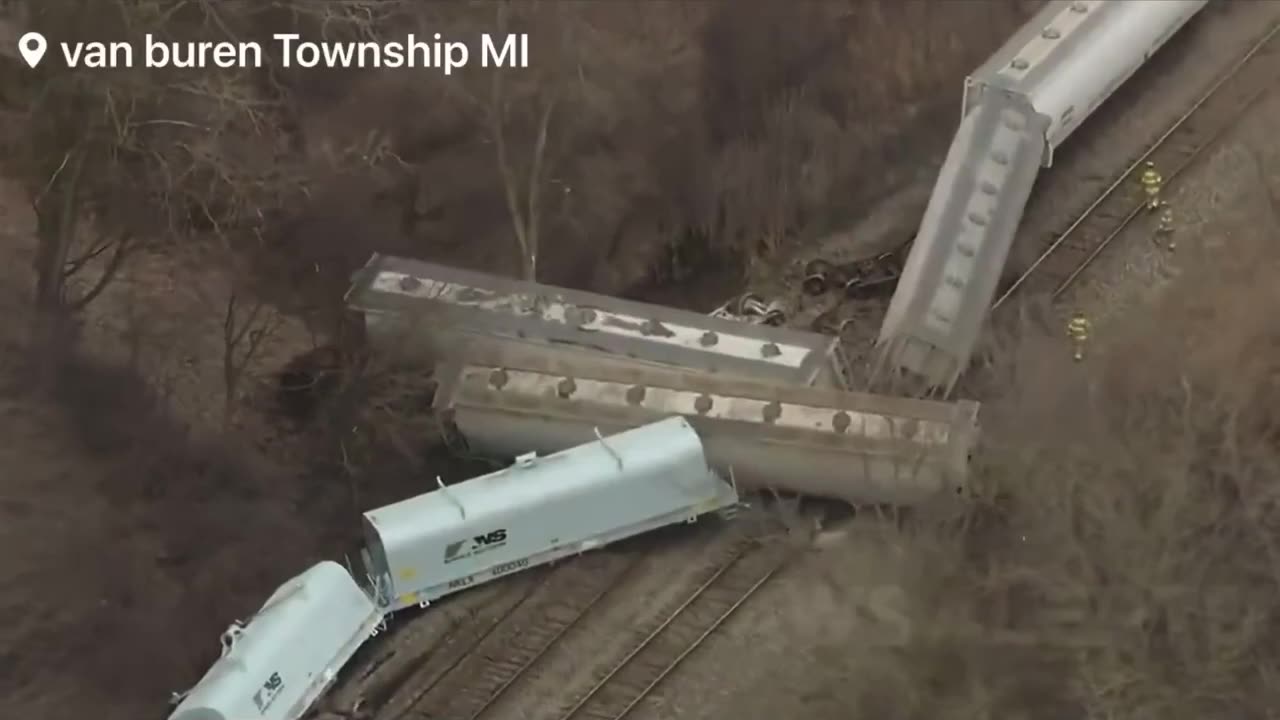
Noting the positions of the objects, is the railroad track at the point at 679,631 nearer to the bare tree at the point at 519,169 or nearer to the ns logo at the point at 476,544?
the ns logo at the point at 476,544

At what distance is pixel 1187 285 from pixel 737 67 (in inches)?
179

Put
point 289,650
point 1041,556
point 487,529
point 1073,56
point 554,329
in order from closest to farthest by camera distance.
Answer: point 289,650 < point 1041,556 < point 487,529 < point 554,329 < point 1073,56

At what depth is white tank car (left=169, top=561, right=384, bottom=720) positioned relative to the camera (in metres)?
10.1

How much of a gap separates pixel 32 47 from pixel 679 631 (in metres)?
6.52

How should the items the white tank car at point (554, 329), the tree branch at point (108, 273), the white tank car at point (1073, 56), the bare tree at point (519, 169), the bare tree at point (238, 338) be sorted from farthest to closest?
1. the white tank car at point (1073, 56)
2. the bare tree at point (519, 169)
3. the white tank car at point (554, 329)
4. the bare tree at point (238, 338)
5. the tree branch at point (108, 273)

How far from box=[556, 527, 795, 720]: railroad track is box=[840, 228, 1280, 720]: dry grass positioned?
44.4 inches

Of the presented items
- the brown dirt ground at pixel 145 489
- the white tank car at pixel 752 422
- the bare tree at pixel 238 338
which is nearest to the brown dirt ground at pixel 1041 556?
the white tank car at pixel 752 422

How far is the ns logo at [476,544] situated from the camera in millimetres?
11172

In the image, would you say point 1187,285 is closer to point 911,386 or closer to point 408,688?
point 911,386

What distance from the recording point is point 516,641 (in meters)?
11.3

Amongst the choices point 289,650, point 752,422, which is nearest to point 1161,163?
point 752,422

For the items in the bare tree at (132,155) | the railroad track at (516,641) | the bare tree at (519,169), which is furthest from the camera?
the bare tree at (519,169)

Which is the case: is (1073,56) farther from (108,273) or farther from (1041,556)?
(108,273)

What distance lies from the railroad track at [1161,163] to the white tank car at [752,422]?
227 centimetres
